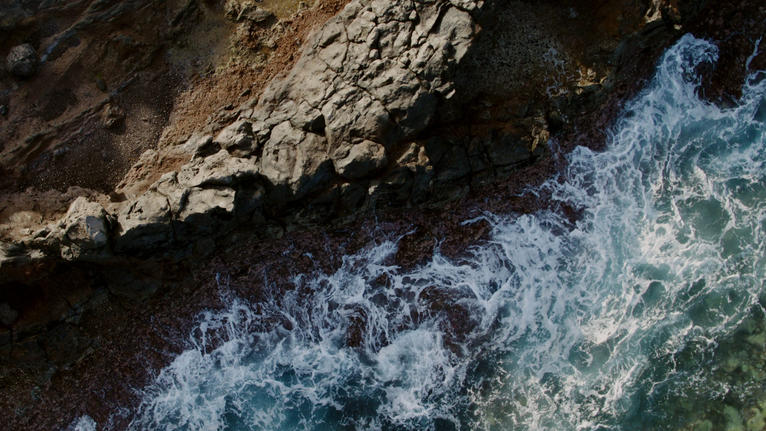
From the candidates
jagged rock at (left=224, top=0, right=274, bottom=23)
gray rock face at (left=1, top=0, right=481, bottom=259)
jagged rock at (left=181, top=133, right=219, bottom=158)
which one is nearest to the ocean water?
gray rock face at (left=1, top=0, right=481, bottom=259)

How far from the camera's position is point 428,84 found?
46.7 feet

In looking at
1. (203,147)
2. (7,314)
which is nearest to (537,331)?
(203,147)

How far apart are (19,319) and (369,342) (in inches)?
405

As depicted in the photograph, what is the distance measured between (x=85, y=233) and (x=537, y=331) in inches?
Answer: 539

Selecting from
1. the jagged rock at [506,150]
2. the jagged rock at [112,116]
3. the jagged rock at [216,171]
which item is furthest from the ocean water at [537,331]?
the jagged rock at [112,116]

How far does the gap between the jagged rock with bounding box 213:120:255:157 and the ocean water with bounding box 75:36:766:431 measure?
14.8 ft

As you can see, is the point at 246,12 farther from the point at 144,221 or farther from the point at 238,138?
the point at 144,221

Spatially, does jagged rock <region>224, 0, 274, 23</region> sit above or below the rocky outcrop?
above

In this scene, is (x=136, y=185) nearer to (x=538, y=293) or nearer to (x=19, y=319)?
(x=19, y=319)

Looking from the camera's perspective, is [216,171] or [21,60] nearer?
[216,171]

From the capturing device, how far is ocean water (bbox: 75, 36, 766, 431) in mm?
16391

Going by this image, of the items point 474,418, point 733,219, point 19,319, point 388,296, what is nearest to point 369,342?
point 388,296

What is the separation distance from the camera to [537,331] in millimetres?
16656

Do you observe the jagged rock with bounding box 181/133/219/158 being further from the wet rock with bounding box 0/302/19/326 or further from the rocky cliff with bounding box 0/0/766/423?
the wet rock with bounding box 0/302/19/326
